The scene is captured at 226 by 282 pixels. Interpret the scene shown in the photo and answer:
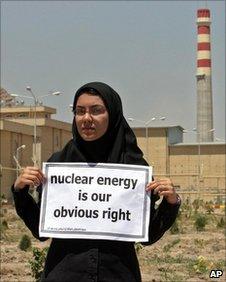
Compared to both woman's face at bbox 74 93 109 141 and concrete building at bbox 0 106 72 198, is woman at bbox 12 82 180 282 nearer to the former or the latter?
woman's face at bbox 74 93 109 141

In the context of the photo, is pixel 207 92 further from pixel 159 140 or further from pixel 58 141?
pixel 58 141

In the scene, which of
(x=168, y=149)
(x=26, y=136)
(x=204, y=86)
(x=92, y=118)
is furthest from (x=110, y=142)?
(x=204, y=86)

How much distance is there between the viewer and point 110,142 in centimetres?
325

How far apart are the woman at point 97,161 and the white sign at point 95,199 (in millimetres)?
64

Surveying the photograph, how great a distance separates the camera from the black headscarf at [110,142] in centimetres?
321

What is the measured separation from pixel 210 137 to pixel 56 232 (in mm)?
73765

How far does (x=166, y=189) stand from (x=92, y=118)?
41 centimetres

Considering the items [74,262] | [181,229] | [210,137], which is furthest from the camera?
[210,137]

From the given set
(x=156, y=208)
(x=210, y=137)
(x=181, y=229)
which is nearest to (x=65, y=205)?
(x=156, y=208)

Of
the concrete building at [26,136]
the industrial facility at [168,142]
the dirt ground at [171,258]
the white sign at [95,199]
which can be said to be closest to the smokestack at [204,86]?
the industrial facility at [168,142]

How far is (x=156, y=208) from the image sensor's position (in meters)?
3.40

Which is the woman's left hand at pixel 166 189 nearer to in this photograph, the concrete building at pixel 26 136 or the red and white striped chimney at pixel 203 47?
the concrete building at pixel 26 136

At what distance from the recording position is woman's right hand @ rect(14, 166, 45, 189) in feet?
10.7

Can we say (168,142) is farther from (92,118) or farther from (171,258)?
(92,118)
